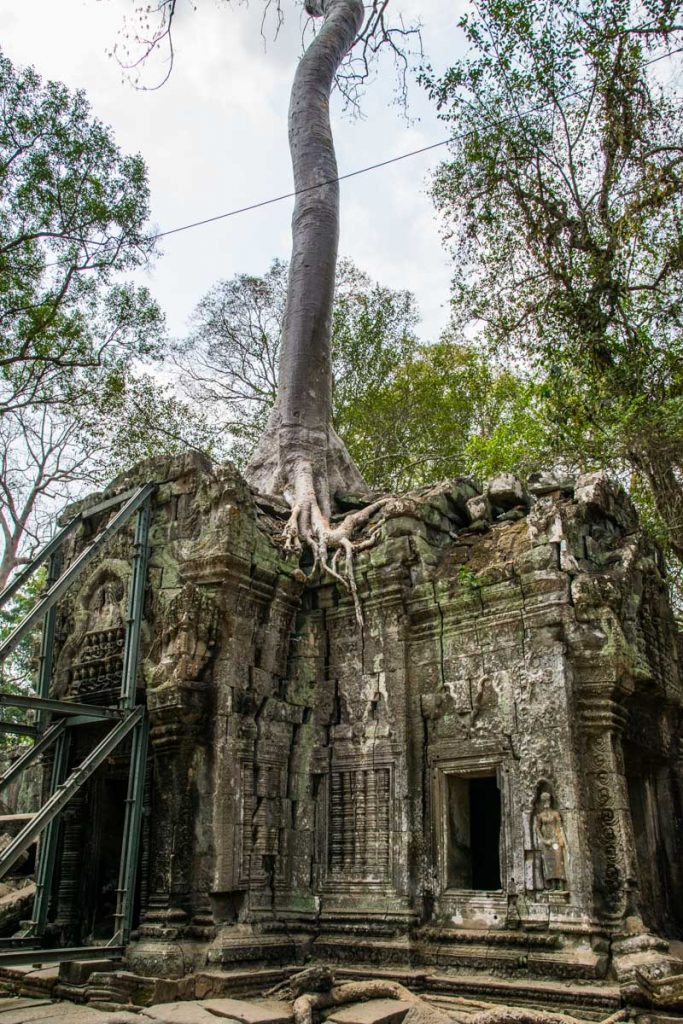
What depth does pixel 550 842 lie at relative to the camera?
6.02 m

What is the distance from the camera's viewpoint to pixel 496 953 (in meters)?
5.97

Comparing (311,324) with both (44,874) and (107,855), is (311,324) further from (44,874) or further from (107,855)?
(44,874)

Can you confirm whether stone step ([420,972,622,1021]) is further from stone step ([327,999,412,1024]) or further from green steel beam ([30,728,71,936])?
green steel beam ([30,728,71,936])

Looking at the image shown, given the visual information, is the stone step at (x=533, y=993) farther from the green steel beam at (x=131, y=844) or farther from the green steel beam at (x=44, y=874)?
the green steel beam at (x=44, y=874)

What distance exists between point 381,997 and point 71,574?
4.00m

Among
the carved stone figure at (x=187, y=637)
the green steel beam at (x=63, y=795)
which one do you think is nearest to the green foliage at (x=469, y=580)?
the carved stone figure at (x=187, y=637)

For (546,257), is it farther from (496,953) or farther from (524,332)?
(496,953)

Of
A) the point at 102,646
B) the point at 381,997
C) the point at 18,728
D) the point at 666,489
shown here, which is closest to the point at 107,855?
the point at 18,728

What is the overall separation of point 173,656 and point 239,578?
89 centimetres

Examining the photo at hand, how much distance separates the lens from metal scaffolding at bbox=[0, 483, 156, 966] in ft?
20.7

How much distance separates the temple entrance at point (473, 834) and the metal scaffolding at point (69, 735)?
255 centimetres

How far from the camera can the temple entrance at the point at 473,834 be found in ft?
22.3

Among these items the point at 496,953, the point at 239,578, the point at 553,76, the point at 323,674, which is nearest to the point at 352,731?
the point at 323,674

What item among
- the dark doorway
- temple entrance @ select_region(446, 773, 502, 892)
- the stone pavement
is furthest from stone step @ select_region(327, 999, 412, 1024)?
the dark doorway
